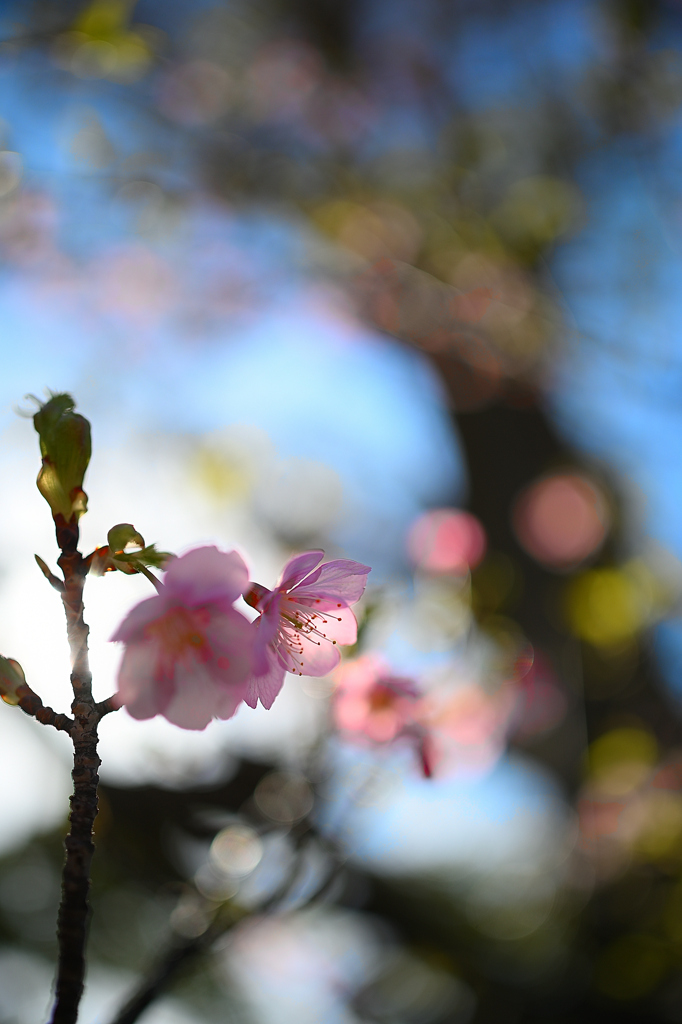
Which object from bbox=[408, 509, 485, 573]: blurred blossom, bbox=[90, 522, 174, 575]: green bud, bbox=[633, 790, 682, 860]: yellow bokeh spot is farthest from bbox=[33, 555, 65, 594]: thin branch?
bbox=[633, 790, 682, 860]: yellow bokeh spot

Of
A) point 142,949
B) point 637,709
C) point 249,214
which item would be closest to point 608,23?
→ point 249,214

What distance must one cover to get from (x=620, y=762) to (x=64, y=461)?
192 centimetres

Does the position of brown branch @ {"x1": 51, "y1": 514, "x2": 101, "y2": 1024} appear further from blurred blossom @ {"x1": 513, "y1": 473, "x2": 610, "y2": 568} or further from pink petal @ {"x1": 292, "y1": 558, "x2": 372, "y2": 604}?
blurred blossom @ {"x1": 513, "y1": 473, "x2": 610, "y2": 568}

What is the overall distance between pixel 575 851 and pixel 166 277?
3.24 metres

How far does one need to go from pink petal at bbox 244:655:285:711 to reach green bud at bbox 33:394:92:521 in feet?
0.65

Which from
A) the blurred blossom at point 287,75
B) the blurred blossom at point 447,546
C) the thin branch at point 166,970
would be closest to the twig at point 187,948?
the thin branch at point 166,970

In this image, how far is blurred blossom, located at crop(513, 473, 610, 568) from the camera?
2.24 meters

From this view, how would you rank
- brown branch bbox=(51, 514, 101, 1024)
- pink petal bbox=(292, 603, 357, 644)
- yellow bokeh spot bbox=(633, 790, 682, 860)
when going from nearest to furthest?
brown branch bbox=(51, 514, 101, 1024) → pink petal bbox=(292, 603, 357, 644) → yellow bokeh spot bbox=(633, 790, 682, 860)

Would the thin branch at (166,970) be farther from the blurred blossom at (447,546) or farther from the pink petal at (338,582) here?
the blurred blossom at (447,546)

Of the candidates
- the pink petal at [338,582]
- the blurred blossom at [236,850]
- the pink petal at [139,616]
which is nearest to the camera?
the pink petal at [139,616]

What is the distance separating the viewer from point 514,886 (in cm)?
218

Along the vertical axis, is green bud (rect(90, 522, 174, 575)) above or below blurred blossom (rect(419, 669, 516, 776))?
above

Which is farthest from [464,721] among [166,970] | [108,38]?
[108,38]

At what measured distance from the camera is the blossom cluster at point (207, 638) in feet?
1.55
